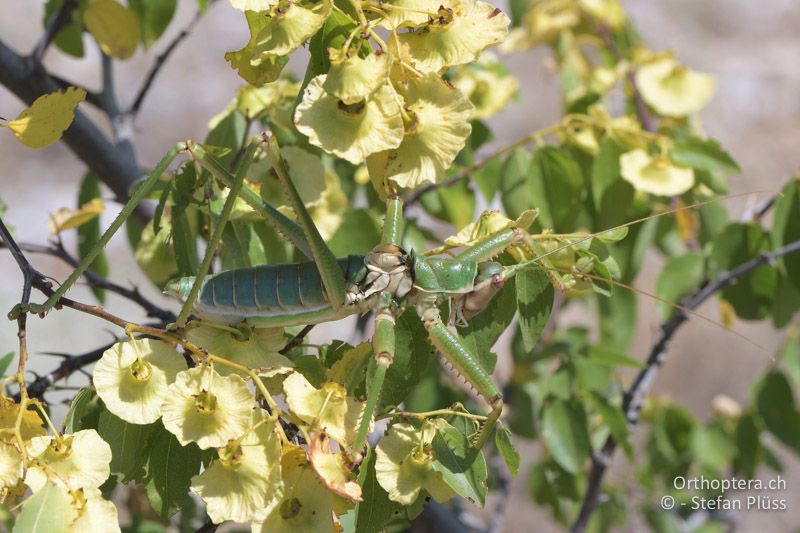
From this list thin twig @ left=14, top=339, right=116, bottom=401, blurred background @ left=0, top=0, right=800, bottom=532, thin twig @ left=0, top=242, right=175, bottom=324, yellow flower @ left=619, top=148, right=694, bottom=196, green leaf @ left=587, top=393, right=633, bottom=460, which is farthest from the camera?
blurred background @ left=0, top=0, right=800, bottom=532

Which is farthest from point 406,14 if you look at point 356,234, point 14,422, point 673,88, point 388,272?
point 673,88

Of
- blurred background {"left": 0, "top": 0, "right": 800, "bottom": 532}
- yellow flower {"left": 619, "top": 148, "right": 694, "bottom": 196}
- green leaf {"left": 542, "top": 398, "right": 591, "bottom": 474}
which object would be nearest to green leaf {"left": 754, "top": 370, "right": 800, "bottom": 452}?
green leaf {"left": 542, "top": 398, "right": 591, "bottom": 474}

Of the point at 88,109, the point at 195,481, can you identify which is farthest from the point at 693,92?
the point at 88,109

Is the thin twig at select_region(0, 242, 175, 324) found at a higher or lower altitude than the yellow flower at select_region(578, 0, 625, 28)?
higher

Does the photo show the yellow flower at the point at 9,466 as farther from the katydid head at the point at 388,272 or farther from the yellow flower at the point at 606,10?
the yellow flower at the point at 606,10

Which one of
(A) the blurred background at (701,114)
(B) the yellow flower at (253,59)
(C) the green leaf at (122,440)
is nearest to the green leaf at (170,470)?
(C) the green leaf at (122,440)

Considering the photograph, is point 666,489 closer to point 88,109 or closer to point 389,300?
point 389,300

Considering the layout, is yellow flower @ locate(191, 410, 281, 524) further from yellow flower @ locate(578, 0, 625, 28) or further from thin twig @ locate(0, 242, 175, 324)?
yellow flower @ locate(578, 0, 625, 28)
